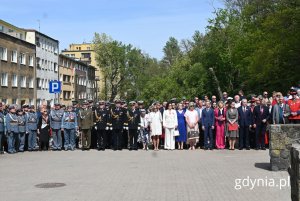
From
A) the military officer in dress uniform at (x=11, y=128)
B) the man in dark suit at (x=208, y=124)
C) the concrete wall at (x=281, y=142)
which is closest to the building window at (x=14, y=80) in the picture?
the military officer in dress uniform at (x=11, y=128)

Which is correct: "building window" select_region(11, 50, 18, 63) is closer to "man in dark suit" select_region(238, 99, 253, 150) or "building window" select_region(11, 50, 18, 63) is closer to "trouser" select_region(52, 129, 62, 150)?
"trouser" select_region(52, 129, 62, 150)

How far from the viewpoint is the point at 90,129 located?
65.0 feet

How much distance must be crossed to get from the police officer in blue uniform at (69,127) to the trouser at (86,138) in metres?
0.44

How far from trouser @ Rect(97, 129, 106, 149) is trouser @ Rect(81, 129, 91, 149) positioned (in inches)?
16.8

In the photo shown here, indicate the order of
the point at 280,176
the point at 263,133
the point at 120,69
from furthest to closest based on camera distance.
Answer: the point at 120,69
the point at 263,133
the point at 280,176

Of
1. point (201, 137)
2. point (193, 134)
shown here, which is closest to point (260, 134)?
point (201, 137)

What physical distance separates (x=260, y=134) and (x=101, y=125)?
268 inches

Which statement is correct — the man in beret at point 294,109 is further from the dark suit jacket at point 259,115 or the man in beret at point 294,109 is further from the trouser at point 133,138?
the trouser at point 133,138

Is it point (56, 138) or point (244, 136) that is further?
point (56, 138)

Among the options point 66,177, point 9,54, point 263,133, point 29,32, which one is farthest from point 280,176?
point 29,32

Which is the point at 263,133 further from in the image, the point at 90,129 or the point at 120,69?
the point at 120,69

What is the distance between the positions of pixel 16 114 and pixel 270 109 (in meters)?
10.7

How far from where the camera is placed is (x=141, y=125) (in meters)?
19.5

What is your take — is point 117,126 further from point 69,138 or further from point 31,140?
point 31,140
